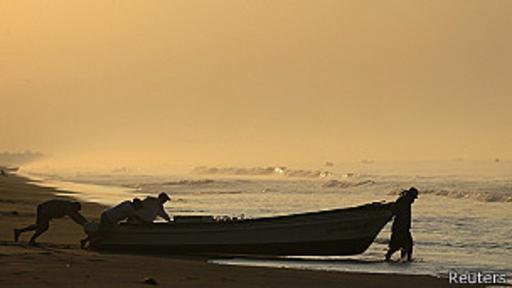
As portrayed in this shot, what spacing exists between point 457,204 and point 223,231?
1034 inches

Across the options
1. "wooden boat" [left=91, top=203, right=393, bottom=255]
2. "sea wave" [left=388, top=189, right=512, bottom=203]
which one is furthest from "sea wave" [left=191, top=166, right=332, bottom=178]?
"wooden boat" [left=91, top=203, right=393, bottom=255]

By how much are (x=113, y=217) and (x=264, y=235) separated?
139 inches

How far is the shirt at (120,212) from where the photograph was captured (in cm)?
1911

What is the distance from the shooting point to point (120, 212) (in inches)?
752

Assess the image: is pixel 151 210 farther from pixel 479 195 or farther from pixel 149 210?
pixel 479 195

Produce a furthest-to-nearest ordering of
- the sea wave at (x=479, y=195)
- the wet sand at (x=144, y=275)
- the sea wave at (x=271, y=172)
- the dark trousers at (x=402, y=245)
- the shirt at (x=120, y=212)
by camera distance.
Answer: the sea wave at (x=271, y=172), the sea wave at (x=479, y=195), the shirt at (x=120, y=212), the dark trousers at (x=402, y=245), the wet sand at (x=144, y=275)

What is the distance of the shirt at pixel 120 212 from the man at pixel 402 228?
236 inches

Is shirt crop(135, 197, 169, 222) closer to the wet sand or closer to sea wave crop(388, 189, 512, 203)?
the wet sand

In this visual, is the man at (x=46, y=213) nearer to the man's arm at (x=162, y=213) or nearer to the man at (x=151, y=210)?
the man at (x=151, y=210)

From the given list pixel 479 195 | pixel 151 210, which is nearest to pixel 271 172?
pixel 479 195

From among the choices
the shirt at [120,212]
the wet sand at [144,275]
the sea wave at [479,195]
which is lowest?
the wet sand at [144,275]

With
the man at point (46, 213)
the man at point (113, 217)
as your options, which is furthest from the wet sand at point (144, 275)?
the man at point (113, 217)

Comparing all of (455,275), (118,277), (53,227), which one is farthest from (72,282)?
(53,227)

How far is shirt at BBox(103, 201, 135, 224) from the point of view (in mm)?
19109
